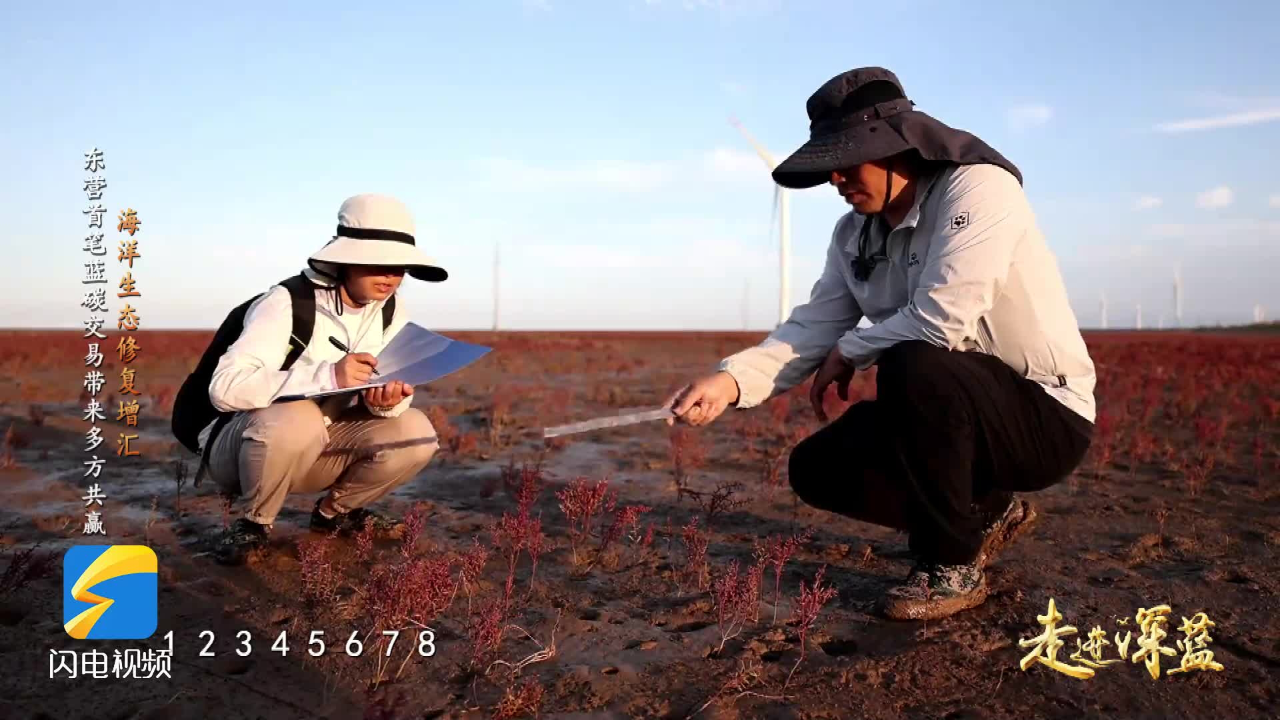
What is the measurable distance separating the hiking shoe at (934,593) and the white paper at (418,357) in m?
1.89

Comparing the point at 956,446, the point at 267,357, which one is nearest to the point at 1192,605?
the point at 956,446

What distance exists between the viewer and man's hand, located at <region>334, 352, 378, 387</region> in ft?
11.2

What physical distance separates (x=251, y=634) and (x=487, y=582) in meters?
0.87

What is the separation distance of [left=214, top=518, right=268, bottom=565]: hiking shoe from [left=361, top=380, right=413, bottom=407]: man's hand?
28.6 inches

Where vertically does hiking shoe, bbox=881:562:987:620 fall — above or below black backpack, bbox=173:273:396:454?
below

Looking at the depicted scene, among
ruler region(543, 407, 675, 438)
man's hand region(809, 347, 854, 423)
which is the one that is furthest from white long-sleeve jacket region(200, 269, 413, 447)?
man's hand region(809, 347, 854, 423)

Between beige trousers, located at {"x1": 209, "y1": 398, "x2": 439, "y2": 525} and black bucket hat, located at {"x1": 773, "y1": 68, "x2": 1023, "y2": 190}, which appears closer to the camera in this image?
black bucket hat, located at {"x1": 773, "y1": 68, "x2": 1023, "y2": 190}

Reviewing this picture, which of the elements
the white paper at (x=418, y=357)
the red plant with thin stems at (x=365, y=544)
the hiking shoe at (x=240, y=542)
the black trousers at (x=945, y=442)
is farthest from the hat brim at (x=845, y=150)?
the hiking shoe at (x=240, y=542)

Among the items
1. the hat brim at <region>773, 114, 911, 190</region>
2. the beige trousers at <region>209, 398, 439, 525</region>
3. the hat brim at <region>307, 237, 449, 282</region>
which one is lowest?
the beige trousers at <region>209, 398, 439, 525</region>

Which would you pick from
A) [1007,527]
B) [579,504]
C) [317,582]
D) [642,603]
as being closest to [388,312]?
[579,504]

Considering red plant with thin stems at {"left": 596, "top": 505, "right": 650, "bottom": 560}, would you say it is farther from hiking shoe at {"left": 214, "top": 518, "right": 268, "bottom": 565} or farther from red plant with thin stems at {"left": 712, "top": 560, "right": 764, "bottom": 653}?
hiking shoe at {"left": 214, "top": 518, "right": 268, "bottom": 565}

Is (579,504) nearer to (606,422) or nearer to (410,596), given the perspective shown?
(606,422)

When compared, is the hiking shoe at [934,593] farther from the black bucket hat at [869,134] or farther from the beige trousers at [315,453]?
the beige trousers at [315,453]

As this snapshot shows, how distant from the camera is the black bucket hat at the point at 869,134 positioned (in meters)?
2.83
